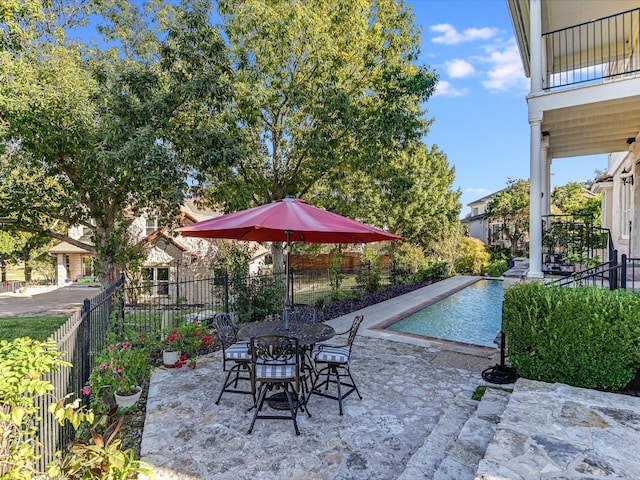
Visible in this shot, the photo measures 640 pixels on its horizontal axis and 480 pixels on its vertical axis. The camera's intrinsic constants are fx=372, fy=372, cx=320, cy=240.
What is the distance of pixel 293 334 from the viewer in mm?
4984

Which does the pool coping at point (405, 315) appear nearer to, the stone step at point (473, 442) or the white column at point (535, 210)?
the white column at point (535, 210)

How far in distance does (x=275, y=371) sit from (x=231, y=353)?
110 cm

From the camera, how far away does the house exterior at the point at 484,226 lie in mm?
27172

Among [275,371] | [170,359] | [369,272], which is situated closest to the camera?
[275,371]

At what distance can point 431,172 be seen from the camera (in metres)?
22.5

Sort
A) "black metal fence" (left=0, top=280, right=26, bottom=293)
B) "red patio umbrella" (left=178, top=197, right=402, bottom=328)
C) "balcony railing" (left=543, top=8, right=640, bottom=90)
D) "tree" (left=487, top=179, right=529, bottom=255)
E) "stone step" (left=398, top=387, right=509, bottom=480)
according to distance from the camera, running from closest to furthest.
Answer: "stone step" (left=398, top=387, right=509, bottom=480)
"red patio umbrella" (left=178, top=197, right=402, bottom=328)
"balcony railing" (left=543, top=8, right=640, bottom=90)
"tree" (left=487, top=179, right=529, bottom=255)
"black metal fence" (left=0, top=280, right=26, bottom=293)

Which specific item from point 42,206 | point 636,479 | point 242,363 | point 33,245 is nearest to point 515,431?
point 636,479

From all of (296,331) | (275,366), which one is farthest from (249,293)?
(275,366)

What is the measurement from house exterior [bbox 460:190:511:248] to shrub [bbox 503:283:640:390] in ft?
76.6

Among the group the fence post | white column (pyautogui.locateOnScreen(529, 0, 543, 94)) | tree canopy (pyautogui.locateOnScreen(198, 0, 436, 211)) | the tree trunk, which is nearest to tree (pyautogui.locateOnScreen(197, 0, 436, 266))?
tree canopy (pyautogui.locateOnScreen(198, 0, 436, 211))

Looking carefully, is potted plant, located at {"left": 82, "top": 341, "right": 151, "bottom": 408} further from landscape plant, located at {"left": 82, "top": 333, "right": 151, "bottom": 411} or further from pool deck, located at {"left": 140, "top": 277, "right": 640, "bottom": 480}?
pool deck, located at {"left": 140, "top": 277, "right": 640, "bottom": 480}

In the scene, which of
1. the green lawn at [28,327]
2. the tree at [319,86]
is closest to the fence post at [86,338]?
the tree at [319,86]

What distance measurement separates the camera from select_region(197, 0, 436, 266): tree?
9.99 m

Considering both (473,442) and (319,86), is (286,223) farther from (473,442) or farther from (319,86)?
(319,86)
